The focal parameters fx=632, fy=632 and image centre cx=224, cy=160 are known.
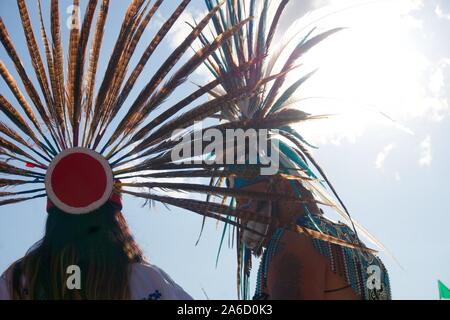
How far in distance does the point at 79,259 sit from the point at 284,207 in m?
1.36

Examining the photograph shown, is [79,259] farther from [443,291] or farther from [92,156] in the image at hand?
[443,291]

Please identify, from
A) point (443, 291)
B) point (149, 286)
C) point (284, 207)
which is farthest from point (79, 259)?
point (443, 291)

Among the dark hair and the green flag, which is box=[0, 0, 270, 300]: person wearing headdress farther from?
the green flag

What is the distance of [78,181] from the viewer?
273 cm

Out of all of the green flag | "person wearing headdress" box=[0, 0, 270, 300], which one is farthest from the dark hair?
the green flag

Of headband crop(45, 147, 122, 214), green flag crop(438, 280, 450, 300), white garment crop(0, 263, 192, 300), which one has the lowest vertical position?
green flag crop(438, 280, 450, 300)

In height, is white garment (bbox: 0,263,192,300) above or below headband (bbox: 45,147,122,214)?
below

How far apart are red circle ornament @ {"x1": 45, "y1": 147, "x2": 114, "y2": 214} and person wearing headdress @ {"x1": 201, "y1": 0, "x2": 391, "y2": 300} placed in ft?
2.49

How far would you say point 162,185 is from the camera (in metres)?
3.15

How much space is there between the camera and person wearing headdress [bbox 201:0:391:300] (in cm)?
332

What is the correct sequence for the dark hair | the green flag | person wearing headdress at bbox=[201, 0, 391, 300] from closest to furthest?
the dark hair, person wearing headdress at bbox=[201, 0, 391, 300], the green flag

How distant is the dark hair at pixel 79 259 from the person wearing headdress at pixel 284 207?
695 millimetres

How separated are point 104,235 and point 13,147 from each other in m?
0.75
